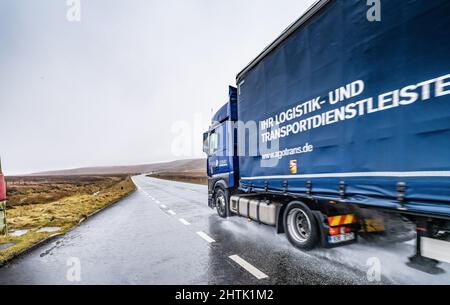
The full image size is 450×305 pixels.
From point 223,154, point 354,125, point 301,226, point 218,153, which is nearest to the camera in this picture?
point 354,125

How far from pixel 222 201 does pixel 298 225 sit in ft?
12.0

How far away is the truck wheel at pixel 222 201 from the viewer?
26.3 ft

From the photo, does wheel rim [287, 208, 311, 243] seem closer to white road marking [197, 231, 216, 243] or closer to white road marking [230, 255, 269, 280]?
white road marking [230, 255, 269, 280]

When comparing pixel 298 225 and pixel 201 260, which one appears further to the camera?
pixel 298 225

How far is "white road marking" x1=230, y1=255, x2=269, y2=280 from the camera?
3.77 m

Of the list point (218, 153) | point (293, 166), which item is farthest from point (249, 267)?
point (218, 153)

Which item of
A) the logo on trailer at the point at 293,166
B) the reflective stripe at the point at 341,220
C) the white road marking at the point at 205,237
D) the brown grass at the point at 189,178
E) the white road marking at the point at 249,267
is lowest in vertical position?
the brown grass at the point at 189,178

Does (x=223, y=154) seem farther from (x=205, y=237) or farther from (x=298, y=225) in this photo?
(x=298, y=225)

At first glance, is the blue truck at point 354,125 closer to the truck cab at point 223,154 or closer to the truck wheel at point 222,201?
the truck cab at point 223,154

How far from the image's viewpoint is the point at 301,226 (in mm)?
5086

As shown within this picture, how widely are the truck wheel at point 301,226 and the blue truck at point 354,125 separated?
2 cm

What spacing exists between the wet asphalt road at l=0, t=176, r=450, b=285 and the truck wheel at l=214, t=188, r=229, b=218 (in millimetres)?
1340

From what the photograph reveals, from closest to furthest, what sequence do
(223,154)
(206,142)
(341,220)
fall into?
(341,220), (223,154), (206,142)

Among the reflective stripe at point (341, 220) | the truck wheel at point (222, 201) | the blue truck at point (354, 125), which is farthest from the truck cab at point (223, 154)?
the reflective stripe at point (341, 220)
